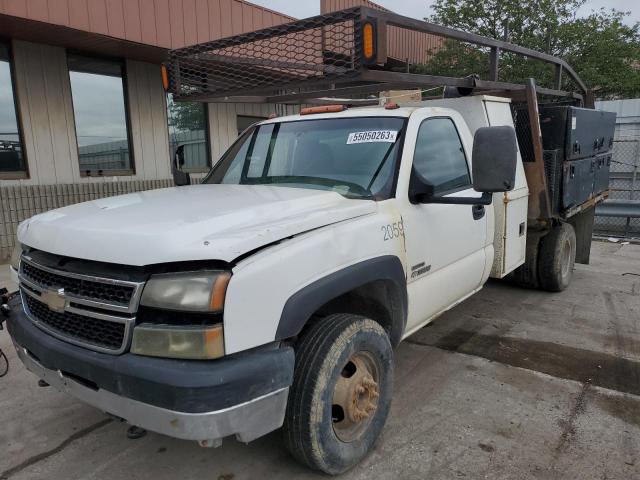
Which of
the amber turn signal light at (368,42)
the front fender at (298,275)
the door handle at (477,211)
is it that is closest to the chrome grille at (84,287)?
the front fender at (298,275)

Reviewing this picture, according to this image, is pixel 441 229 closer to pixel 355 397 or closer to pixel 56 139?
pixel 355 397

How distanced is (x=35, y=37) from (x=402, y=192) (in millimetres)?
6551

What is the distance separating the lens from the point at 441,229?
10.9 feet

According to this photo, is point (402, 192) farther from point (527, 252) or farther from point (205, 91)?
point (527, 252)

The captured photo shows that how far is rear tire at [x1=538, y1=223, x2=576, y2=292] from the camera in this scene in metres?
5.56

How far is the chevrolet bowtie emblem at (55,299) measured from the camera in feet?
7.33

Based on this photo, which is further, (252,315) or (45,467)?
(45,467)

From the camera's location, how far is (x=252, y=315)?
2014 millimetres

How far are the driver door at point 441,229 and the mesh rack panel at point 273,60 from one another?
699 millimetres

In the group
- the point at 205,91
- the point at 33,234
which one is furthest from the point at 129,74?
the point at 33,234

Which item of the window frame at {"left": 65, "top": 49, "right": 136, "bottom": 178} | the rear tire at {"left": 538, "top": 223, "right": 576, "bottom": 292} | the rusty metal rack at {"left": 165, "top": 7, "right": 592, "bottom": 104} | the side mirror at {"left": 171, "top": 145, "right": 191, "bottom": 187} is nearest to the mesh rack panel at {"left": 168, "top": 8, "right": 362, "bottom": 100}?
the rusty metal rack at {"left": 165, "top": 7, "right": 592, "bottom": 104}

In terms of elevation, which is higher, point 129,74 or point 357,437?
point 129,74

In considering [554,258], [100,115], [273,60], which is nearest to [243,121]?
[100,115]

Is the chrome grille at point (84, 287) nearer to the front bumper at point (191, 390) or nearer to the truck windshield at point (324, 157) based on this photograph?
the front bumper at point (191, 390)
